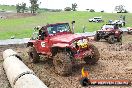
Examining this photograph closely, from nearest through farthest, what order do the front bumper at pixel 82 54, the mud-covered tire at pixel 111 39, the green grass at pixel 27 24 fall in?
the front bumper at pixel 82 54 < the mud-covered tire at pixel 111 39 < the green grass at pixel 27 24

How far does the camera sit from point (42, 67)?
14445 mm

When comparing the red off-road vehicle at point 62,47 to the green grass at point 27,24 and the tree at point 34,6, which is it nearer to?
the green grass at point 27,24

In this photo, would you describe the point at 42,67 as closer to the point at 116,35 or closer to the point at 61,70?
the point at 61,70

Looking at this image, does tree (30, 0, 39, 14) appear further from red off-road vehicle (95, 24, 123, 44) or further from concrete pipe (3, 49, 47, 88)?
concrete pipe (3, 49, 47, 88)

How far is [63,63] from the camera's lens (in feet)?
39.5

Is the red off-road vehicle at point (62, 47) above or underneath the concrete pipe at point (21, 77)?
above

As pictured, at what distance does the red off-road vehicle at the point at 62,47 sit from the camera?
12273 mm

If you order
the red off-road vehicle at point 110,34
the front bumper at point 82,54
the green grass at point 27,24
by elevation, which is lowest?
the green grass at point 27,24

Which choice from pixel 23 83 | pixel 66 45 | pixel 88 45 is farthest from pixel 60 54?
pixel 23 83

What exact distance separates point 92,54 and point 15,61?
3.41 m

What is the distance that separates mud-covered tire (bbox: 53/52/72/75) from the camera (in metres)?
12.0

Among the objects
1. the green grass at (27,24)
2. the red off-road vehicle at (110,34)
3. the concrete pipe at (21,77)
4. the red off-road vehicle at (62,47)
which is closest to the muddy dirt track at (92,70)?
the red off-road vehicle at (62,47)

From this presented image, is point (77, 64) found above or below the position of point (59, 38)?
below

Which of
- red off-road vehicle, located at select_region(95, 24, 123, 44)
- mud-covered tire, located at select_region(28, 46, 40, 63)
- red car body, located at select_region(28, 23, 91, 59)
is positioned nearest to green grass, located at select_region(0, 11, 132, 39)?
red off-road vehicle, located at select_region(95, 24, 123, 44)
